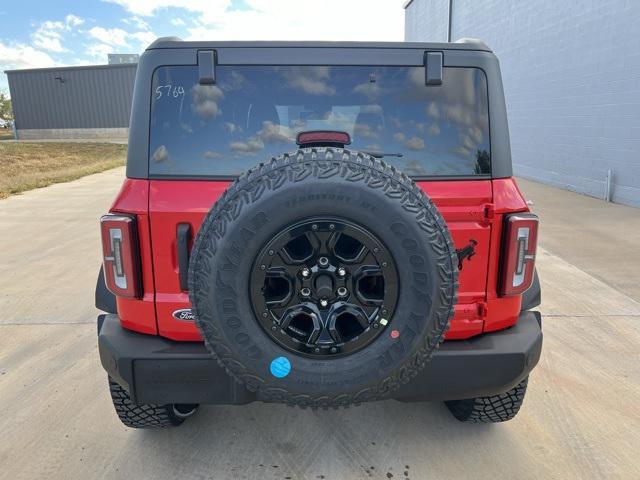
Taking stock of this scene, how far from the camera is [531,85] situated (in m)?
12.9

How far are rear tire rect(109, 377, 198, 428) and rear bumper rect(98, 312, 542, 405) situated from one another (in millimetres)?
386

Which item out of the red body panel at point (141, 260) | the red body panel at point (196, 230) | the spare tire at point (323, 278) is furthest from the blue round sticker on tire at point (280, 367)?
the red body panel at point (141, 260)

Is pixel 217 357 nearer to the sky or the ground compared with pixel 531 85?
nearer to the ground

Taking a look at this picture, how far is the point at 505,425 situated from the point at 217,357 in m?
1.74

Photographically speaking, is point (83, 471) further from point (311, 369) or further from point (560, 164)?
point (560, 164)

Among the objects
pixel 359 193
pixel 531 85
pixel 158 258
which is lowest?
pixel 158 258

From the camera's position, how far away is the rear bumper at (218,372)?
199 centimetres

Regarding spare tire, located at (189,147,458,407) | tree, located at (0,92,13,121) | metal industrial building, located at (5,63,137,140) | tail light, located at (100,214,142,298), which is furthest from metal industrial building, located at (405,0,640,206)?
tree, located at (0,92,13,121)

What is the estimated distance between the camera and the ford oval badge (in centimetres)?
202

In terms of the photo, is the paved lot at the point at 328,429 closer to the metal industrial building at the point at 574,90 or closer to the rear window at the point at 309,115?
the rear window at the point at 309,115

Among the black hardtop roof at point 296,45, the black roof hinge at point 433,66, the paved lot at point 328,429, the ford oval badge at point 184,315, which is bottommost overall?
the paved lot at point 328,429

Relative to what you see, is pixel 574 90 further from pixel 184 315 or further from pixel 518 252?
pixel 184 315

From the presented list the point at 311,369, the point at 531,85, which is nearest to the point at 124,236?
the point at 311,369

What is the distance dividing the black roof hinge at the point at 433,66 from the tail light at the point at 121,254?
1356mm
